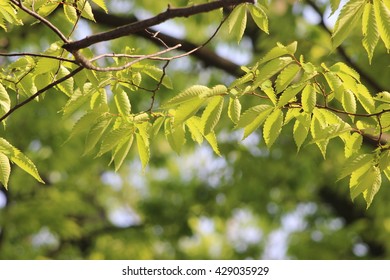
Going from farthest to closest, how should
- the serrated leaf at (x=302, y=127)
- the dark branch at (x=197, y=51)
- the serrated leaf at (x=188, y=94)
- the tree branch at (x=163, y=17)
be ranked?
the dark branch at (x=197, y=51)
the serrated leaf at (x=302, y=127)
the serrated leaf at (x=188, y=94)
the tree branch at (x=163, y=17)

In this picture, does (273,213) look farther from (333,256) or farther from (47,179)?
(47,179)

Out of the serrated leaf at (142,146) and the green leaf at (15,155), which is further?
the serrated leaf at (142,146)

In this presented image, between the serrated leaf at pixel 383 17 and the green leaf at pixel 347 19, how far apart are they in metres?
0.05

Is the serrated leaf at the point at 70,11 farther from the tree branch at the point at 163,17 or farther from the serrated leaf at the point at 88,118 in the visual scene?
the tree branch at the point at 163,17

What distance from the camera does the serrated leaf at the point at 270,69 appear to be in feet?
7.37

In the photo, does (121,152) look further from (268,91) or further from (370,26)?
(370,26)

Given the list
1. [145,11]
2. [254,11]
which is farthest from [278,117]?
[145,11]

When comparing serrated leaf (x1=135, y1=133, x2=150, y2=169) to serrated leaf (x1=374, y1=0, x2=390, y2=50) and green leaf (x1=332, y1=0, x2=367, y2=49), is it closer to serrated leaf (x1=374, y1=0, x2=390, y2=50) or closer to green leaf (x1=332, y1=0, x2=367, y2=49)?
green leaf (x1=332, y1=0, x2=367, y2=49)

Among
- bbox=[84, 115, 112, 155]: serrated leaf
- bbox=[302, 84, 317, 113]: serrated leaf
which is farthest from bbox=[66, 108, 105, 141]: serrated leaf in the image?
bbox=[302, 84, 317, 113]: serrated leaf

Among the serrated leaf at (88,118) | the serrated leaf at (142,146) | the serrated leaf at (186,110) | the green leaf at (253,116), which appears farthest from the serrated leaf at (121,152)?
the green leaf at (253,116)

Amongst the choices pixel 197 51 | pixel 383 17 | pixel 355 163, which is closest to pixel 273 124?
pixel 355 163

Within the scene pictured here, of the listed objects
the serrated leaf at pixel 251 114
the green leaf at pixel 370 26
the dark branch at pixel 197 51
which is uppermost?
the green leaf at pixel 370 26

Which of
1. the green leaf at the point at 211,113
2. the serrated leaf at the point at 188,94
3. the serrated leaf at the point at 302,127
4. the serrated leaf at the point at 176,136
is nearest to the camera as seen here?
the serrated leaf at the point at 188,94

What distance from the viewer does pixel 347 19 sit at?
2.28 meters
